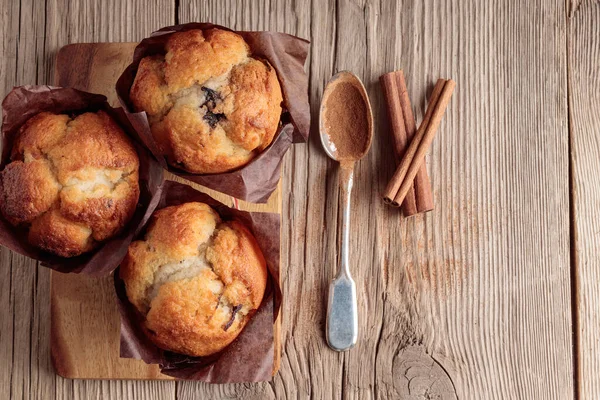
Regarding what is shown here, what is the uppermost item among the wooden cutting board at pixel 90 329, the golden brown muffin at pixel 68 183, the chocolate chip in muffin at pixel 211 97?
the chocolate chip in muffin at pixel 211 97

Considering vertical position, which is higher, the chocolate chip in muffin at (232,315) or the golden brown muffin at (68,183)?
the golden brown muffin at (68,183)

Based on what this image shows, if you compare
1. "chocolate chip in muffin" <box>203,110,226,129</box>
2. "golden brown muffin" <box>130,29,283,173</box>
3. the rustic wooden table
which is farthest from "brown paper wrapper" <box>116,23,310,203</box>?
the rustic wooden table

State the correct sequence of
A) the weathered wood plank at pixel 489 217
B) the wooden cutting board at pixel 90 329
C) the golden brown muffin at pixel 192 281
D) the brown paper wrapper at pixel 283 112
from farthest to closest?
the weathered wood plank at pixel 489 217 < the wooden cutting board at pixel 90 329 < the brown paper wrapper at pixel 283 112 < the golden brown muffin at pixel 192 281

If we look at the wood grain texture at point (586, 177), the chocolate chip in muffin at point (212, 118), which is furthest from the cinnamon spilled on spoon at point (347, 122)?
the wood grain texture at point (586, 177)

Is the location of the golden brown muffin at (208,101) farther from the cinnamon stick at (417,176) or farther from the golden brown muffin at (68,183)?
the cinnamon stick at (417,176)

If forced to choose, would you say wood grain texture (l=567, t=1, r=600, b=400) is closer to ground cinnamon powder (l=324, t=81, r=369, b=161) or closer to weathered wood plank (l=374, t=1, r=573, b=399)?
weathered wood plank (l=374, t=1, r=573, b=399)

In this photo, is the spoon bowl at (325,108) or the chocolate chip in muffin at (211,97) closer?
the chocolate chip in muffin at (211,97)
